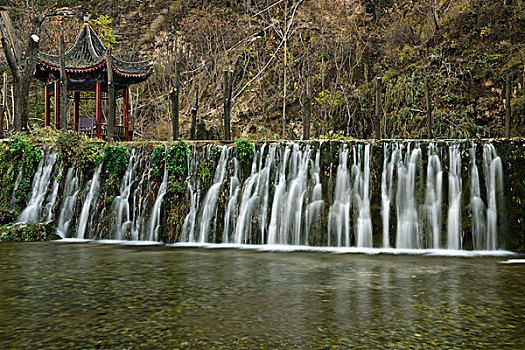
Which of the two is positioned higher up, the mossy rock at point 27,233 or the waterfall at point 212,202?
the waterfall at point 212,202

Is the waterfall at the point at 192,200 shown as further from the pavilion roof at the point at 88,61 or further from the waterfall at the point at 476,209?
the pavilion roof at the point at 88,61

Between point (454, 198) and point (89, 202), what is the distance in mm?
8704

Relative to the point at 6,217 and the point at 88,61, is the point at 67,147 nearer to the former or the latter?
the point at 6,217

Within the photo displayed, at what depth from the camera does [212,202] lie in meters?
11.2

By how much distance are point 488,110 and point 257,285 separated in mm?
15248

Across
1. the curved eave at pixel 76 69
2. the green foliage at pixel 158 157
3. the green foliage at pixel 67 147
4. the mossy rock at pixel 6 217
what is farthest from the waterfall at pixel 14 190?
the curved eave at pixel 76 69

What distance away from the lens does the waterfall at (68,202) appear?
1202cm

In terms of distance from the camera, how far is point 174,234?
11.1 meters

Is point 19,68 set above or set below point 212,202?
above

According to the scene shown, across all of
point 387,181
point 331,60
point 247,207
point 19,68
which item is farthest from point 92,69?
point 387,181

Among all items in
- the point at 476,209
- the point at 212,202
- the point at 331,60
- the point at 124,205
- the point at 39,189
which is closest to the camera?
the point at 476,209

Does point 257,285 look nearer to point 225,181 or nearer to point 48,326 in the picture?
point 48,326

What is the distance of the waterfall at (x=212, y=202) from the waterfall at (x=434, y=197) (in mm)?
4654

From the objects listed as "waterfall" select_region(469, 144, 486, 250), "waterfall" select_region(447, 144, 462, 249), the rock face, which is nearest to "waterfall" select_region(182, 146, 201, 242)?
the rock face
